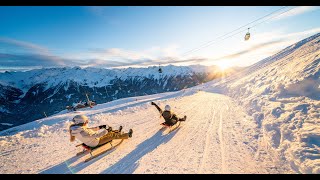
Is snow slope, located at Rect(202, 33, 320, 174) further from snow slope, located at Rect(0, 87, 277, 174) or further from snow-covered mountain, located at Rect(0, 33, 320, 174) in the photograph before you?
snow slope, located at Rect(0, 87, 277, 174)

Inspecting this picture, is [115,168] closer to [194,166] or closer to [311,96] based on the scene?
[194,166]

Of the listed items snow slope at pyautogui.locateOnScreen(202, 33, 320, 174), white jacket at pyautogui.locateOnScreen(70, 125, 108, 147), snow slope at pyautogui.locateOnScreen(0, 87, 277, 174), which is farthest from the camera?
white jacket at pyautogui.locateOnScreen(70, 125, 108, 147)

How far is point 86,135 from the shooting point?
6.87 meters

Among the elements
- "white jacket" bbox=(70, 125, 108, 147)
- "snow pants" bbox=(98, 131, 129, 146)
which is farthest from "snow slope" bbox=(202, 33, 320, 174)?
"white jacket" bbox=(70, 125, 108, 147)

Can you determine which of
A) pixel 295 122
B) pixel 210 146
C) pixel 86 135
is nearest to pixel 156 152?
pixel 210 146

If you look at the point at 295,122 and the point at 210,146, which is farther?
the point at 295,122

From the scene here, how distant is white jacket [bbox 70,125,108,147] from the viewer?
6.66m

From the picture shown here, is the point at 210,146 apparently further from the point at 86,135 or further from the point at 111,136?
the point at 86,135

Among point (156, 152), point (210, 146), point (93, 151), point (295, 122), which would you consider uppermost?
point (295, 122)

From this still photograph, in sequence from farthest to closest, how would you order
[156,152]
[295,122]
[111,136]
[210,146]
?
[111,136] → [295,122] → [210,146] → [156,152]

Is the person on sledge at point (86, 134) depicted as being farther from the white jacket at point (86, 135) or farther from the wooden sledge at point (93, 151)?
the wooden sledge at point (93, 151)

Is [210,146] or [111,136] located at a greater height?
[111,136]
